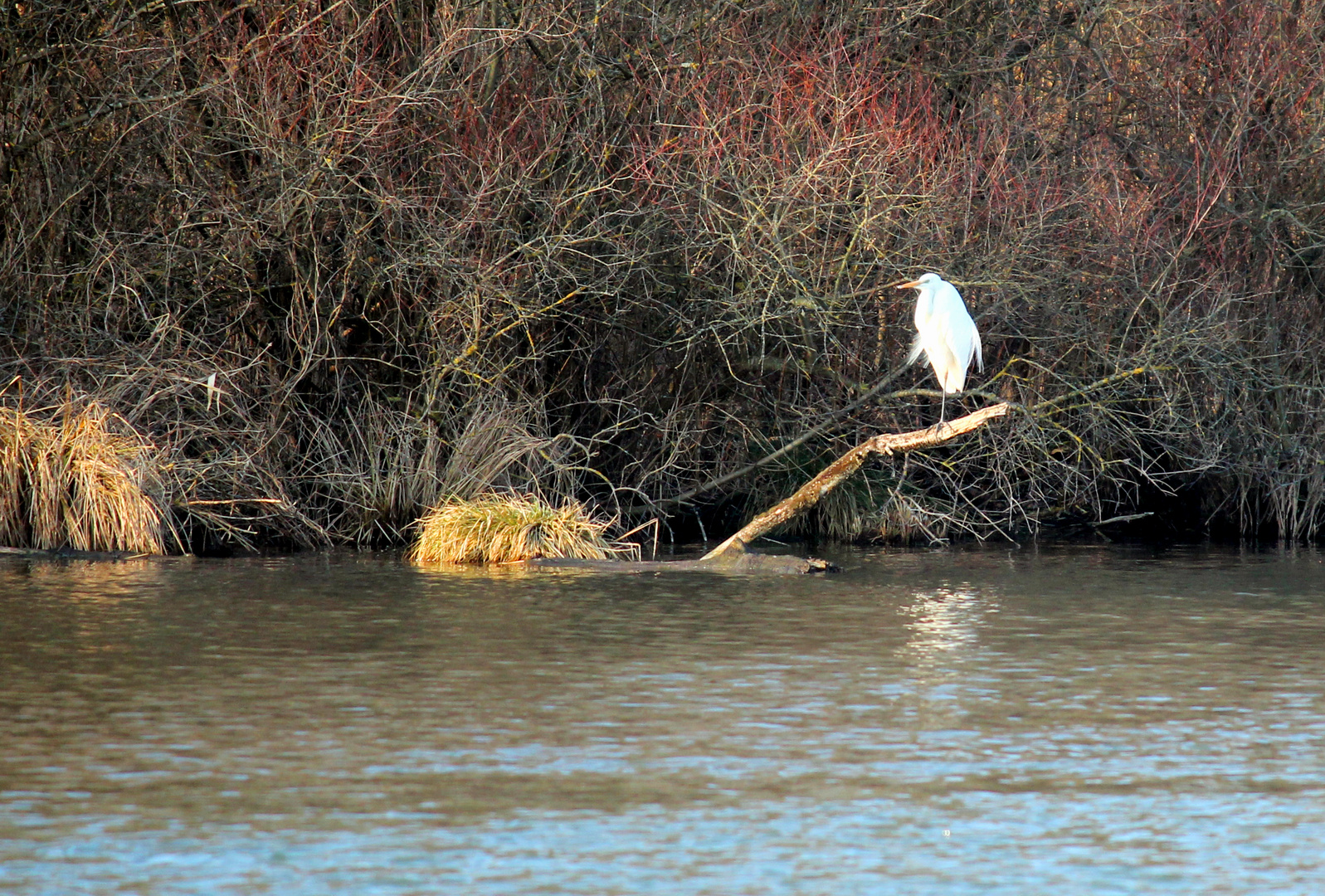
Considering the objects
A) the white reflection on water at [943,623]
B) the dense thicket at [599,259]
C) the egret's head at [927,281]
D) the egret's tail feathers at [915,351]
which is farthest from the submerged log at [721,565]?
the egret's head at [927,281]

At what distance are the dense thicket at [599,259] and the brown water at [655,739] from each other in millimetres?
2986

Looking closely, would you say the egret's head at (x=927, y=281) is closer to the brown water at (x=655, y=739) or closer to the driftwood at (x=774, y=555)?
the driftwood at (x=774, y=555)

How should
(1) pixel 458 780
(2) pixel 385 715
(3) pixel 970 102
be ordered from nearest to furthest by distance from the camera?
(1) pixel 458 780 → (2) pixel 385 715 → (3) pixel 970 102

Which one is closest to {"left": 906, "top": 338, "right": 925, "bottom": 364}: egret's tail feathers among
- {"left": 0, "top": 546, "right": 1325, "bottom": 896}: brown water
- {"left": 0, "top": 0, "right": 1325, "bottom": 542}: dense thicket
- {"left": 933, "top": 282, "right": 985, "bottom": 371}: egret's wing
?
{"left": 0, "top": 0, "right": 1325, "bottom": 542}: dense thicket

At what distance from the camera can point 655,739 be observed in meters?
6.82

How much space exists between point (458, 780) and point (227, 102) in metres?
9.22

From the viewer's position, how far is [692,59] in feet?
49.8

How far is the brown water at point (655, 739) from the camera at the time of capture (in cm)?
513

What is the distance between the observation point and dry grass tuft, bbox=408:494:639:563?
42.8 feet

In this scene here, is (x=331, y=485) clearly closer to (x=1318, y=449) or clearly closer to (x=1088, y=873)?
(x=1318, y=449)

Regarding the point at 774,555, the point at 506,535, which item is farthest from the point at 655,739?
the point at 506,535

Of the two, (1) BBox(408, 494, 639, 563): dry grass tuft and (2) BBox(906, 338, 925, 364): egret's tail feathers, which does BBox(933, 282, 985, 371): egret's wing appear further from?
(1) BBox(408, 494, 639, 563): dry grass tuft

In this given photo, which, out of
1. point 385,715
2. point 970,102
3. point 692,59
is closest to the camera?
point 385,715

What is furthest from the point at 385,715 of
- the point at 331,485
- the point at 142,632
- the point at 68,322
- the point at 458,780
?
the point at 68,322
